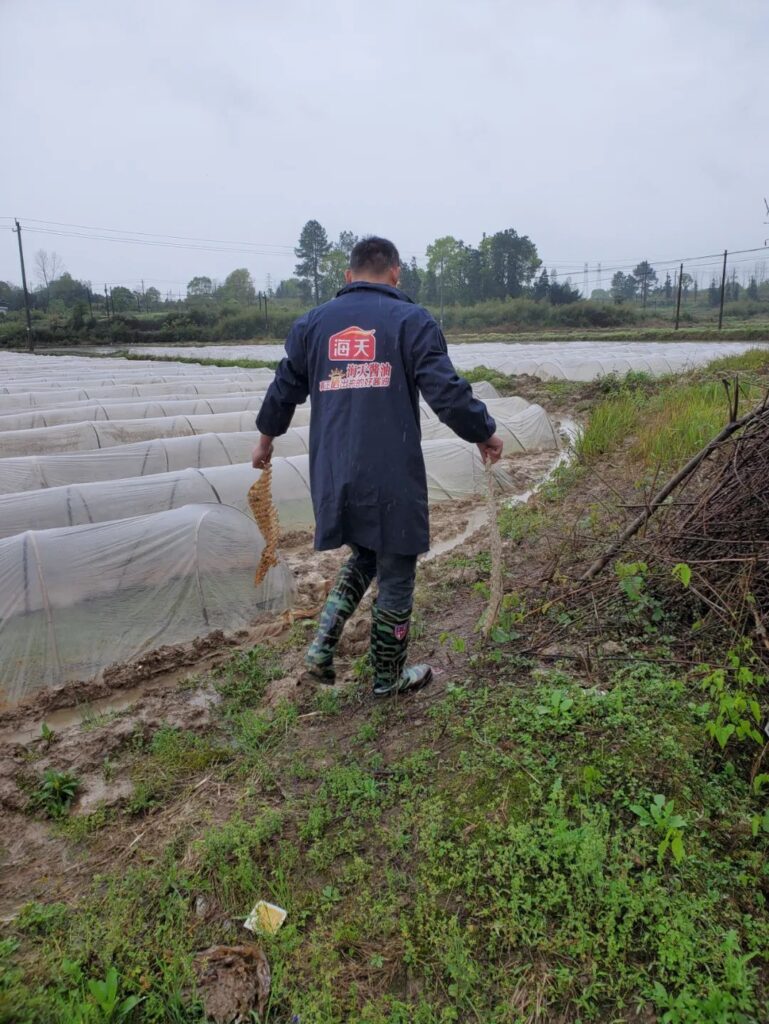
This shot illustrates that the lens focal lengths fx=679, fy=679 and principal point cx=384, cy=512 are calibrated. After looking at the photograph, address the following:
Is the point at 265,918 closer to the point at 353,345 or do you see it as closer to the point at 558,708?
the point at 558,708

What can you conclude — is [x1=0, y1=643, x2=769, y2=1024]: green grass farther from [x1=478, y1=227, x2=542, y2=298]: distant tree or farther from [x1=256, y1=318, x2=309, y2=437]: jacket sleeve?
[x1=478, y1=227, x2=542, y2=298]: distant tree

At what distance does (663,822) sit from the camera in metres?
1.84

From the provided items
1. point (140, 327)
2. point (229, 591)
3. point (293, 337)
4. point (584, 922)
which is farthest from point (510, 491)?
point (140, 327)

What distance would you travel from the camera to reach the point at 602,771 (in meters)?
2.10

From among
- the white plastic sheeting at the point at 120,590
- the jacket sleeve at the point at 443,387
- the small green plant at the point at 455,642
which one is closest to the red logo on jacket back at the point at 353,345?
the jacket sleeve at the point at 443,387

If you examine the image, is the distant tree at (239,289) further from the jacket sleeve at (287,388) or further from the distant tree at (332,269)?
the jacket sleeve at (287,388)

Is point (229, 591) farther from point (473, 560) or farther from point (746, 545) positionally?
point (746, 545)

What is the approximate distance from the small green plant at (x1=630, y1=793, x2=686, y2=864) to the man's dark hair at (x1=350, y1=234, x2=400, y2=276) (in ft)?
6.86

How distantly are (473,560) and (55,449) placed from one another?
5804 millimetres

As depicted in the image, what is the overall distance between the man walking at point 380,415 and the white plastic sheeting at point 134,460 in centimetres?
350

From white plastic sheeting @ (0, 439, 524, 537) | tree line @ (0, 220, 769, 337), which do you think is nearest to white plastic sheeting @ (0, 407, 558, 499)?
white plastic sheeting @ (0, 439, 524, 537)

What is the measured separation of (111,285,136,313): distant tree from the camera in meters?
47.1

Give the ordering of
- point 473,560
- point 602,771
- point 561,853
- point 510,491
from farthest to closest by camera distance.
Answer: point 510,491
point 473,560
point 602,771
point 561,853

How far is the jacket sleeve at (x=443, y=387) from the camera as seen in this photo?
2455mm
